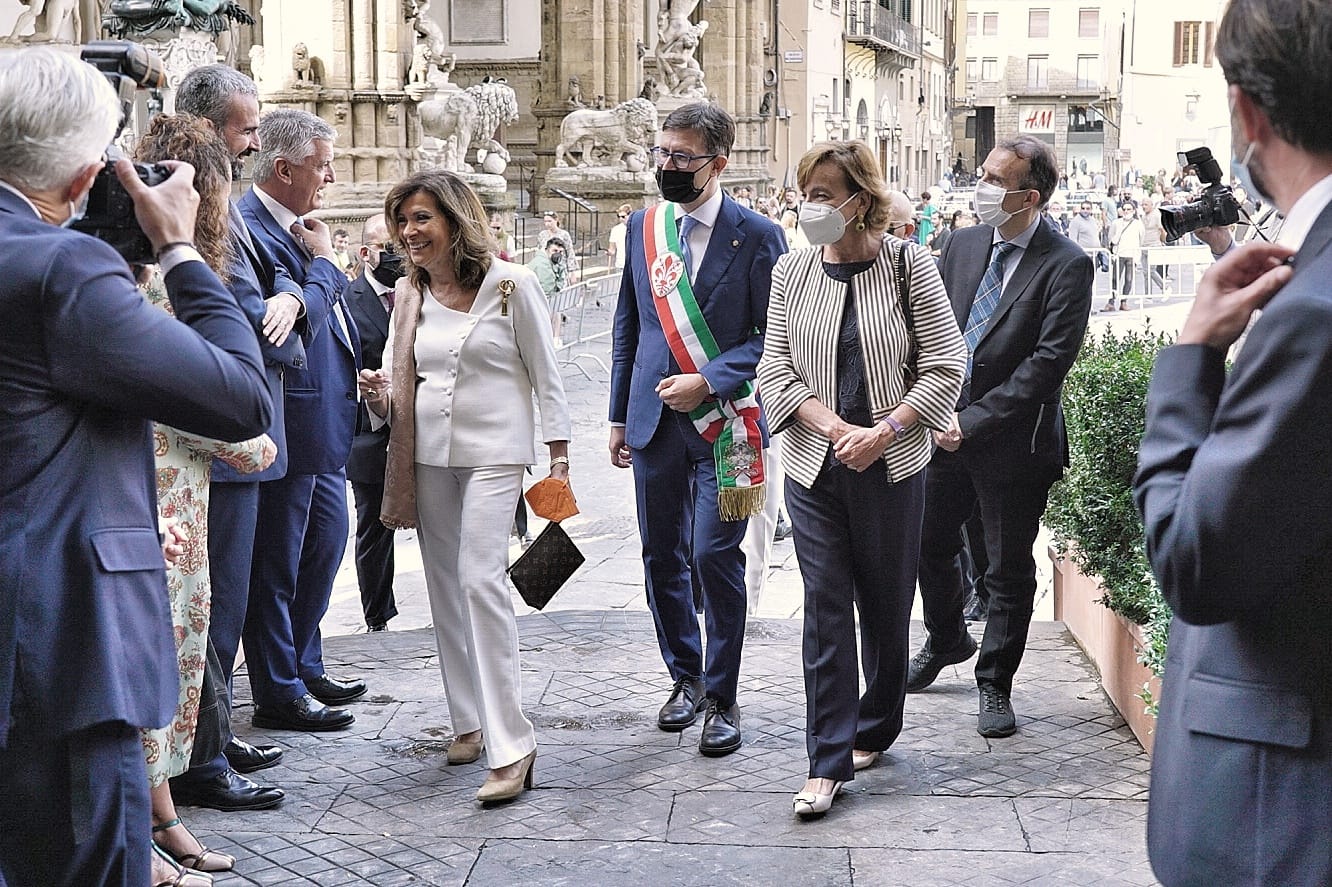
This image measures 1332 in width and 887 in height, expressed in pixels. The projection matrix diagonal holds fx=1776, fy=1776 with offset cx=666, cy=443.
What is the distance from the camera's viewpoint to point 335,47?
19953 mm

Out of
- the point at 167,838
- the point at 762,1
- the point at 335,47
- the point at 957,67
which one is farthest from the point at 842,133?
the point at 167,838

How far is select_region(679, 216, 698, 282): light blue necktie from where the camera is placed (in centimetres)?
580

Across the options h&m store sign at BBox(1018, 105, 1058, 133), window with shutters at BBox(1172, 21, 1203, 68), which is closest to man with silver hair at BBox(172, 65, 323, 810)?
window with shutters at BBox(1172, 21, 1203, 68)

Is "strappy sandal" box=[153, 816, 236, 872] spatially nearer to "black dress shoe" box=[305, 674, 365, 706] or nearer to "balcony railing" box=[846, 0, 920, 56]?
"black dress shoe" box=[305, 674, 365, 706]

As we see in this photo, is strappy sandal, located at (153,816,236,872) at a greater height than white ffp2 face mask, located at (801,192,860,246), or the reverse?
white ffp2 face mask, located at (801,192,860,246)

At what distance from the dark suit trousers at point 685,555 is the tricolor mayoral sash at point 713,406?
0.18 ft

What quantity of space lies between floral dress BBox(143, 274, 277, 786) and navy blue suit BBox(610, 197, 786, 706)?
1660mm

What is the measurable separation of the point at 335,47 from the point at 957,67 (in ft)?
280

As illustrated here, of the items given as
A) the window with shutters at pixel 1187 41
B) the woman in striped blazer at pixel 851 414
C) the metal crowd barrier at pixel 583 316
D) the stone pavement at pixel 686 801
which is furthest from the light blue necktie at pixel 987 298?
the window with shutters at pixel 1187 41

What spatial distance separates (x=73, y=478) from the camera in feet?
9.00

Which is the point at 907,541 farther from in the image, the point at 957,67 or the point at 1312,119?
the point at 957,67

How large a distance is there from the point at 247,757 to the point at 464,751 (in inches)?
25.7

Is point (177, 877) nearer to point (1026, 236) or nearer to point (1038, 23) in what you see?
point (1026, 236)

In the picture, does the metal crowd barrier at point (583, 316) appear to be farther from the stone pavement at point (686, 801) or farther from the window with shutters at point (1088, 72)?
the window with shutters at point (1088, 72)
